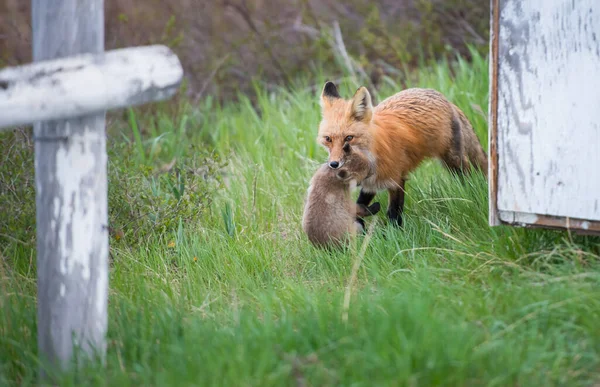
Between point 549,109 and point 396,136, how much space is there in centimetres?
169

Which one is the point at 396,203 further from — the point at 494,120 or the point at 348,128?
the point at 494,120

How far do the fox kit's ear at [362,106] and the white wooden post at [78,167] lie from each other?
2089 mm

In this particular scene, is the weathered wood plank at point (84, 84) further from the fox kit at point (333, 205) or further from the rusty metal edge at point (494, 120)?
the fox kit at point (333, 205)

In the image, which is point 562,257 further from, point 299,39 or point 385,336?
point 299,39

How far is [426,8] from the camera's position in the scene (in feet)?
30.6

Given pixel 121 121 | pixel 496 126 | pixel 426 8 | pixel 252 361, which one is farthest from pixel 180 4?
pixel 252 361

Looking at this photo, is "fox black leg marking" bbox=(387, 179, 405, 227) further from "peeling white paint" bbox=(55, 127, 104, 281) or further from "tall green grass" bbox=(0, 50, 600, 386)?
"peeling white paint" bbox=(55, 127, 104, 281)

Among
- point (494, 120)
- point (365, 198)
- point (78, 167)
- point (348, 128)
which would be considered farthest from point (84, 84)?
point (365, 198)

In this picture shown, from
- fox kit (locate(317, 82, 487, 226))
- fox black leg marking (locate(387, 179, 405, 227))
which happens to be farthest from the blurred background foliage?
fox black leg marking (locate(387, 179, 405, 227))

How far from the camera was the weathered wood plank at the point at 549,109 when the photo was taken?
3.56 m

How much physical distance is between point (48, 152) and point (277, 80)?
281 inches

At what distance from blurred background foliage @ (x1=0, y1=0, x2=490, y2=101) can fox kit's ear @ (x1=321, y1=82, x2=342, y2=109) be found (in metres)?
3.31

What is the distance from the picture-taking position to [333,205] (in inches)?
191

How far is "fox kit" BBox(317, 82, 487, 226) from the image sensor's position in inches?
197
